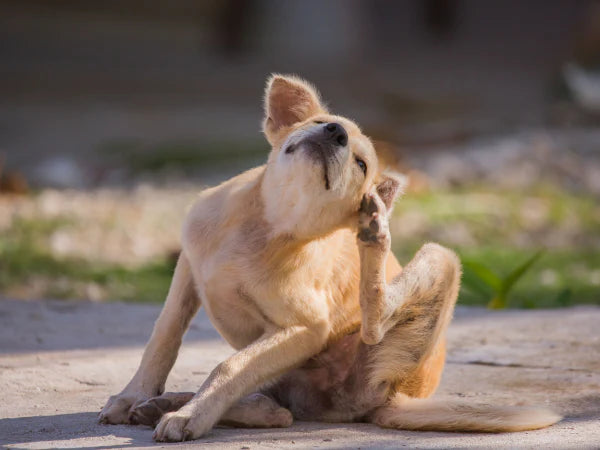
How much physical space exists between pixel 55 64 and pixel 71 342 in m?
11.8

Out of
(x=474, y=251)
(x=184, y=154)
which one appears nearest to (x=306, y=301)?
(x=474, y=251)

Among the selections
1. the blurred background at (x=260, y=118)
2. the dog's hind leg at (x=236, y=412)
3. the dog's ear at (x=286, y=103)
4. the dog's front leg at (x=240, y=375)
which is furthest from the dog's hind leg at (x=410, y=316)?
the blurred background at (x=260, y=118)

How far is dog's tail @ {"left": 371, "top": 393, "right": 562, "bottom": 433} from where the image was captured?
366 centimetres

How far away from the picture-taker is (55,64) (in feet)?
52.3

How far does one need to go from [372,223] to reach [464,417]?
782mm

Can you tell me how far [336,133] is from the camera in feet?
11.8

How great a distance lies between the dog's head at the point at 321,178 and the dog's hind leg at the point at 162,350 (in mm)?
479

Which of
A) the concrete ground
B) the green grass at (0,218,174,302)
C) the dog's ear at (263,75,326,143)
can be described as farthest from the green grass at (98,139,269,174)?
the dog's ear at (263,75,326,143)

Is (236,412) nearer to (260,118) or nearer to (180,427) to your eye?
(180,427)

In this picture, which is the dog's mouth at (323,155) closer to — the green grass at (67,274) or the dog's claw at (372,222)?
the dog's claw at (372,222)

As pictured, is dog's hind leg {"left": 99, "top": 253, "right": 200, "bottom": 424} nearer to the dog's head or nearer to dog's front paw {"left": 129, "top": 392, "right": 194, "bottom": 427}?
dog's front paw {"left": 129, "top": 392, "right": 194, "bottom": 427}

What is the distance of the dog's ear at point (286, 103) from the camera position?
404 centimetres

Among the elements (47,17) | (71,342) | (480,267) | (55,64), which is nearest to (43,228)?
(71,342)

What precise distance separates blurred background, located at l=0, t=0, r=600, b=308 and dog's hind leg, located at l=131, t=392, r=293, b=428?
2.43 meters
